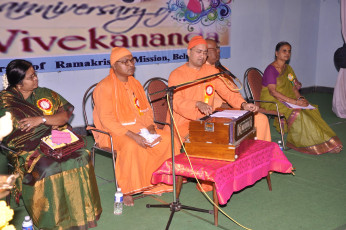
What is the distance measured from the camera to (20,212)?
3.68 metres

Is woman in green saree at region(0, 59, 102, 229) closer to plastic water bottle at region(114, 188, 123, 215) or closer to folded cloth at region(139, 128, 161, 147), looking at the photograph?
plastic water bottle at region(114, 188, 123, 215)

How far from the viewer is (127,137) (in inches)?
153

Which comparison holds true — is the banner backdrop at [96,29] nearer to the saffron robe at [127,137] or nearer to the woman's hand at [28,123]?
the saffron robe at [127,137]

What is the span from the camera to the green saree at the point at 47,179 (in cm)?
322

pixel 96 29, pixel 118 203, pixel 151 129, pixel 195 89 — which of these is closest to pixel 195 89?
pixel 195 89

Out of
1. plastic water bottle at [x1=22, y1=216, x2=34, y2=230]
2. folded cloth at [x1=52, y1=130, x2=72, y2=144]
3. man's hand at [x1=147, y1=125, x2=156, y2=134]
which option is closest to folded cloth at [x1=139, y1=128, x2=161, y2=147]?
man's hand at [x1=147, y1=125, x2=156, y2=134]

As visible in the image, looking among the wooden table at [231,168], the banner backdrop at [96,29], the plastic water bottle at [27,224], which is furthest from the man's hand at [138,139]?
the banner backdrop at [96,29]

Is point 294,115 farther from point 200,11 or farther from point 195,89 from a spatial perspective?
point 200,11

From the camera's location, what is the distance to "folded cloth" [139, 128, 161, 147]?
154 inches

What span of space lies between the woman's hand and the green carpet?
80 cm

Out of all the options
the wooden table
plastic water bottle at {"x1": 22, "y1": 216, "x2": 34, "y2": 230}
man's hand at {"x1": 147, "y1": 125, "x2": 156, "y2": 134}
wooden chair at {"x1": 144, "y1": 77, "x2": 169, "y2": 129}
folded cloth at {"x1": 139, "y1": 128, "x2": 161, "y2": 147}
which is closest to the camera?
plastic water bottle at {"x1": 22, "y1": 216, "x2": 34, "y2": 230}

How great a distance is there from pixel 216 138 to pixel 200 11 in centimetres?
414

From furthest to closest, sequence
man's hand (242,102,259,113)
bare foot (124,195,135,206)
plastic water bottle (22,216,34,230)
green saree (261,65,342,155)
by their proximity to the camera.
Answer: green saree (261,65,342,155)
man's hand (242,102,259,113)
bare foot (124,195,135,206)
plastic water bottle (22,216,34,230)

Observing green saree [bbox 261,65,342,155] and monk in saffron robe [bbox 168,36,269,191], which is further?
green saree [bbox 261,65,342,155]
